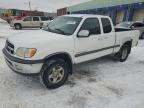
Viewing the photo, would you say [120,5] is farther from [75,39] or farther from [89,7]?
[75,39]

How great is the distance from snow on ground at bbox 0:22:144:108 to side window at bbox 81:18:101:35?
1.46 meters

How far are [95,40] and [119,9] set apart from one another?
89.1 feet

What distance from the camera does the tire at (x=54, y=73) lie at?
4398 millimetres

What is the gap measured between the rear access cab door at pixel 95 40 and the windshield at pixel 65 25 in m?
0.22

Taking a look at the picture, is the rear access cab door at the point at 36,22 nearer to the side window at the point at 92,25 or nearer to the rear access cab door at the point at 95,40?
the rear access cab door at the point at 95,40

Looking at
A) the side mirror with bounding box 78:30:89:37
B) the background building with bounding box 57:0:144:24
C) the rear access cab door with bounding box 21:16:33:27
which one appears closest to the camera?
the side mirror with bounding box 78:30:89:37

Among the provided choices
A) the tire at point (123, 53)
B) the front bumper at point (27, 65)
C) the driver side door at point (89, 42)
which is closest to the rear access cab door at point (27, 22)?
the tire at point (123, 53)

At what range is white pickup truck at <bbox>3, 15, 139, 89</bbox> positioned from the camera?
4.18 meters

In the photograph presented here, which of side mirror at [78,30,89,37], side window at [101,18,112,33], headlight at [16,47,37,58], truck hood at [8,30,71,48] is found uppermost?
side window at [101,18,112,33]

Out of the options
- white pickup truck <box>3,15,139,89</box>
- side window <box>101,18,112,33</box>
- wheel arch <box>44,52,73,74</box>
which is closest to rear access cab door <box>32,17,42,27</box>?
white pickup truck <box>3,15,139,89</box>

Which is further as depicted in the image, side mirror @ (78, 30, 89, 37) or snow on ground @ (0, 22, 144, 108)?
side mirror @ (78, 30, 89, 37)

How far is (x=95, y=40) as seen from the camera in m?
5.62

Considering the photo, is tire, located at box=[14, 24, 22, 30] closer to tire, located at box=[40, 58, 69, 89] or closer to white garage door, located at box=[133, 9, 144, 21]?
white garage door, located at box=[133, 9, 144, 21]

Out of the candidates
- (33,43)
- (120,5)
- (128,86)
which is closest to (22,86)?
(33,43)
